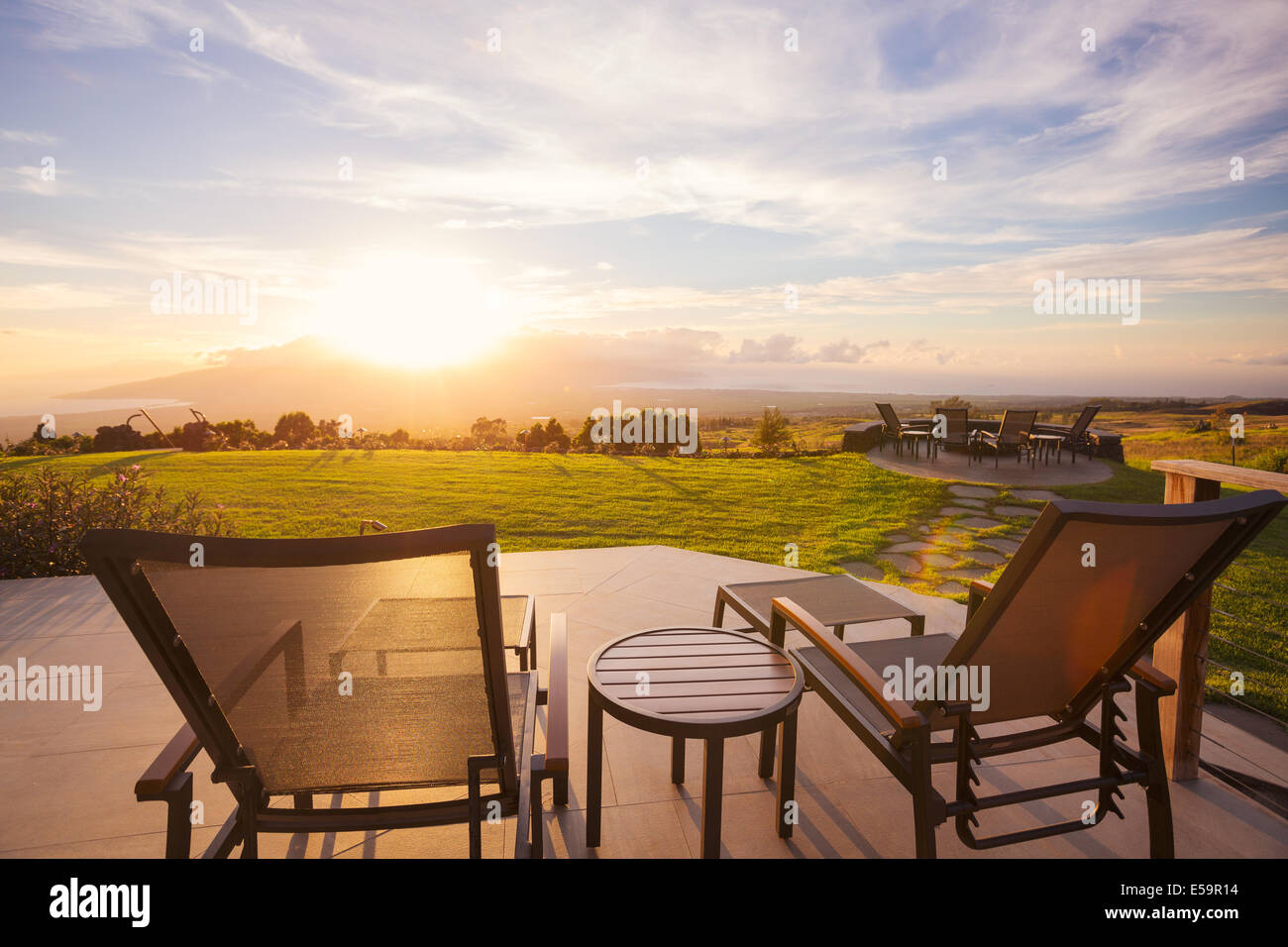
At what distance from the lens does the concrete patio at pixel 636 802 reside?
1.95 m

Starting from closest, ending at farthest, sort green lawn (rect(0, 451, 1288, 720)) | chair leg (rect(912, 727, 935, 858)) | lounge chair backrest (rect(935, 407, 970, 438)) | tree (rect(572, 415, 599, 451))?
chair leg (rect(912, 727, 935, 858)) → green lawn (rect(0, 451, 1288, 720)) → lounge chair backrest (rect(935, 407, 970, 438)) → tree (rect(572, 415, 599, 451))

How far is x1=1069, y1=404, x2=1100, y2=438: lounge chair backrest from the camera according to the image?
1127 cm

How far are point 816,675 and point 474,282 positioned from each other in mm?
12426

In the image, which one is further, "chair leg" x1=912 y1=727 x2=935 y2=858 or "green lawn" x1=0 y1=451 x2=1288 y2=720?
"green lawn" x1=0 y1=451 x2=1288 y2=720

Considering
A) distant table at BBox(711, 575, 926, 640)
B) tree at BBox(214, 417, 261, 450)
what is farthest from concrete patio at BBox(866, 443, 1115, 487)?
tree at BBox(214, 417, 261, 450)

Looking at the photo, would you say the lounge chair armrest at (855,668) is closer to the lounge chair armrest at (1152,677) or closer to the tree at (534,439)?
the lounge chair armrest at (1152,677)

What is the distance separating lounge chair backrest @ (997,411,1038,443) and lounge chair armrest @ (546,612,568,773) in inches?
449

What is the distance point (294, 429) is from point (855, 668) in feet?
49.1

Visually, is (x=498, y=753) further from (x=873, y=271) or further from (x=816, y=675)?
(x=873, y=271)

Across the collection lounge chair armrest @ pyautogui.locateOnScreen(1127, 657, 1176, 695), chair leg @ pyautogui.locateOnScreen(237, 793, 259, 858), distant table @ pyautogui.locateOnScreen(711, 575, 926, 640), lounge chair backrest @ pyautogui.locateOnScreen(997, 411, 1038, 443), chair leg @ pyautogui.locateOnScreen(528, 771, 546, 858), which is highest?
lounge chair backrest @ pyautogui.locateOnScreen(997, 411, 1038, 443)

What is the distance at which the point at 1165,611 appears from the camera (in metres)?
1.63

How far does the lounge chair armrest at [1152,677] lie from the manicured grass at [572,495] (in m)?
3.58

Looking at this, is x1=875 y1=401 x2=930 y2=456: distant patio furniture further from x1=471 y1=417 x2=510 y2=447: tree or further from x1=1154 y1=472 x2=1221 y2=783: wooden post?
x1=1154 y1=472 x2=1221 y2=783: wooden post
